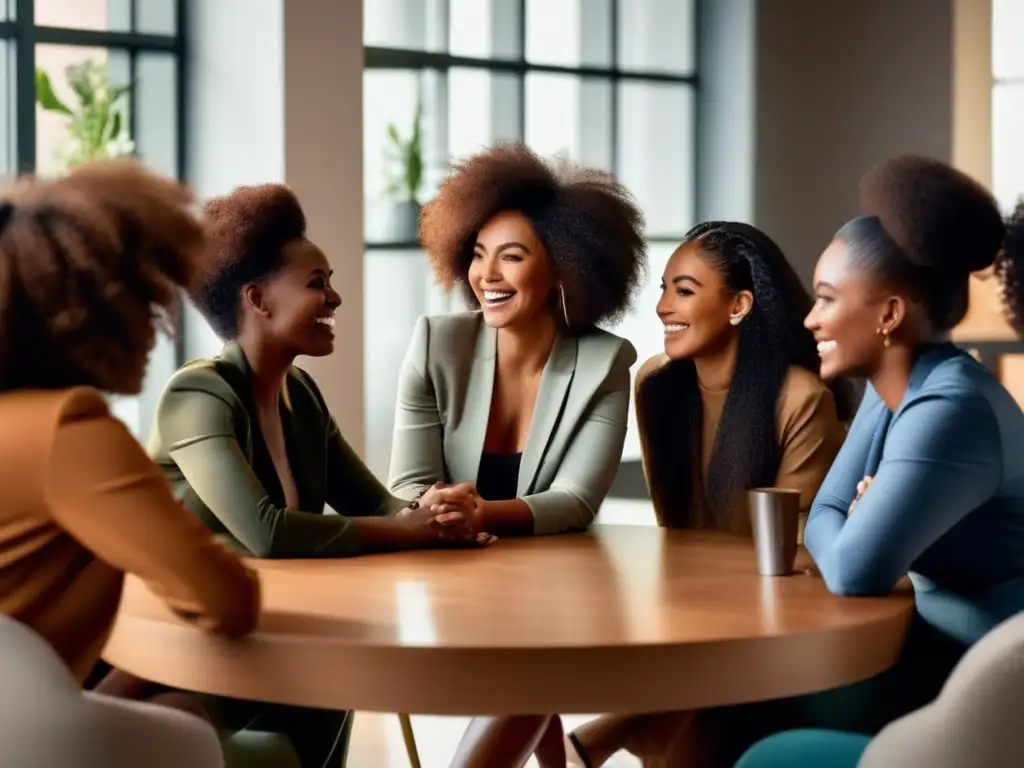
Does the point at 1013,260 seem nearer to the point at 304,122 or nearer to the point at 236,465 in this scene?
the point at 236,465

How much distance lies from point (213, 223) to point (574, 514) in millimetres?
838

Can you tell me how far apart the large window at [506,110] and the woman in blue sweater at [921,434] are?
321 cm

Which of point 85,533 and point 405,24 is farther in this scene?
point 405,24

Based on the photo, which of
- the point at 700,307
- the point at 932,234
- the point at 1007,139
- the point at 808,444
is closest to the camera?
the point at 932,234

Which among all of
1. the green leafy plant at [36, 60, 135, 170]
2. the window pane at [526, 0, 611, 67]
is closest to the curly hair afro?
the green leafy plant at [36, 60, 135, 170]

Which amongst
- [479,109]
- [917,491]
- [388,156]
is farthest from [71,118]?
[917,491]

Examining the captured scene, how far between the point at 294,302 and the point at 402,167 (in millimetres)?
3933

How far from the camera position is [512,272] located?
2889 millimetres

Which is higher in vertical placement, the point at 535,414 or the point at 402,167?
the point at 402,167

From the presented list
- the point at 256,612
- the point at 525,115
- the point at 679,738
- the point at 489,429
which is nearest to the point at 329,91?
the point at 525,115

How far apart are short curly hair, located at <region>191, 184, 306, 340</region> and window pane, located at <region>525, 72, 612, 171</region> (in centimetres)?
465

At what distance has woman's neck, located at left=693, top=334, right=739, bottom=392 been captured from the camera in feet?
9.46

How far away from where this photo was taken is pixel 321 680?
5.78ft

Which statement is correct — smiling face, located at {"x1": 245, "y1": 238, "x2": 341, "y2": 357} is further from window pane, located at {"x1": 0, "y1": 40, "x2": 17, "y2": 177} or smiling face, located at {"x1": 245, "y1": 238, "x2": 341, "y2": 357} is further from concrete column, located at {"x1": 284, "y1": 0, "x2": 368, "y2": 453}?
window pane, located at {"x1": 0, "y1": 40, "x2": 17, "y2": 177}
